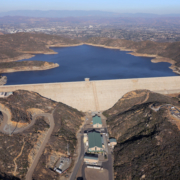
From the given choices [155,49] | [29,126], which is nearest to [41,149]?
[29,126]

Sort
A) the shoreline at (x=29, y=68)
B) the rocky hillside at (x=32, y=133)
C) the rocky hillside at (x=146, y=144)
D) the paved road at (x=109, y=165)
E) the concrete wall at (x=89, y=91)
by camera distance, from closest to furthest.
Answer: the rocky hillside at (x=146, y=144)
the rocky hillside at (x=32, y=133)
the paved road at (x=109, y=165)
the concrete wall at (x=89, y=91)
the shoreline at (x=29, y=68)

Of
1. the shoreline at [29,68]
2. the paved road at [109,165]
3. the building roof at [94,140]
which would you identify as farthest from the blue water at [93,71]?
the paved road at [109,165]

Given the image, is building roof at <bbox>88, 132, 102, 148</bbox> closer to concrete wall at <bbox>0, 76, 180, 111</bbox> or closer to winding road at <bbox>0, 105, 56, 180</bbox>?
winding road at <bbox>0, 105, 56, 180</bbox>

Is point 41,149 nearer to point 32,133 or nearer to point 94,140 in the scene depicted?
point 32,133

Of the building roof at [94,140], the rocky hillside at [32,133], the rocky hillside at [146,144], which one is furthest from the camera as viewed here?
the building roof at [94,140]

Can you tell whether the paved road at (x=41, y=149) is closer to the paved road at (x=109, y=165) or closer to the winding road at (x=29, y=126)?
the winding road at (x=29, y=126)

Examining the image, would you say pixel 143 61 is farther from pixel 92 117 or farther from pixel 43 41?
pixel 43 41
